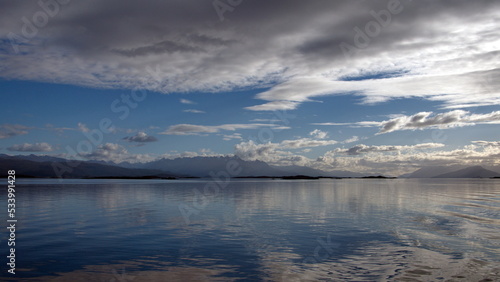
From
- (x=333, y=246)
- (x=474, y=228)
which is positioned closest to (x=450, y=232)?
(x=474, y=228)

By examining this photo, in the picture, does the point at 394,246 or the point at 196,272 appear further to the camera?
the point at 394,246

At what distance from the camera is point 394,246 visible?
27797mm

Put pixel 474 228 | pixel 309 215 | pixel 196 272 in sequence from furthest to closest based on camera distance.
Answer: pixel 309 215 < pixel 474 228 < pixel 196 272

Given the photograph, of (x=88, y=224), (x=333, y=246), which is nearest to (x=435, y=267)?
(x=333, y=246)

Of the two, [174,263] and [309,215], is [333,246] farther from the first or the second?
[309,215]

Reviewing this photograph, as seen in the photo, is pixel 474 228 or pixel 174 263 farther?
pixel 474 228

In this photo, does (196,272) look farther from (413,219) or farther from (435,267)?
(413,219)

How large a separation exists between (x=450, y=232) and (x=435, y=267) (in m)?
15.2

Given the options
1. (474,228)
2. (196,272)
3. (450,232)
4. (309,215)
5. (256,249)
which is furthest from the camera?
(309,215)

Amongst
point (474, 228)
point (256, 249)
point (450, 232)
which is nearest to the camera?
point (256, 249)

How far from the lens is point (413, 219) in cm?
4322

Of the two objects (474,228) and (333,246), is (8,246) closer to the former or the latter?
(333,246)

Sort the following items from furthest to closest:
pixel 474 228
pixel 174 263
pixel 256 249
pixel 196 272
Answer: pixel 474 228, pixel 256 249, pixel 174 263, pixel 196 272

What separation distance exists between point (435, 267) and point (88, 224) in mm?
33858
